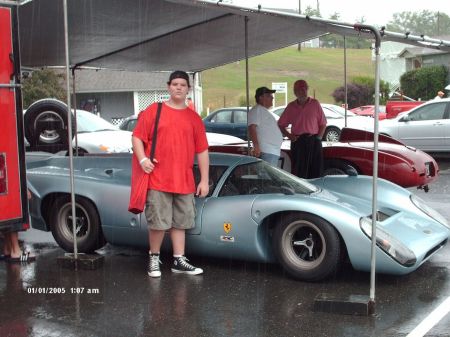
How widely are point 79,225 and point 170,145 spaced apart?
1.57 m

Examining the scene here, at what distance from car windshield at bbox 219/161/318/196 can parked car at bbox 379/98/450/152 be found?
9.40m

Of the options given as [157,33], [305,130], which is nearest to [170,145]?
[157,33]

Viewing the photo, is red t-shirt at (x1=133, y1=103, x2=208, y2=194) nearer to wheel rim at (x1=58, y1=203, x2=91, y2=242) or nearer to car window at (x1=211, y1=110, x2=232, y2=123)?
wheel rim at (x1=58, y1=203, x2=91, y2=242)

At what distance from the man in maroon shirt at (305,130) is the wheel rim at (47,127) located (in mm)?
4629

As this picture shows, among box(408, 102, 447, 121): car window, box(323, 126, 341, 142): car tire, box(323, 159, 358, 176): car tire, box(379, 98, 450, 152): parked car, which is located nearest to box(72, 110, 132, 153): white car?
box(323, 159, 358, 176): car tire

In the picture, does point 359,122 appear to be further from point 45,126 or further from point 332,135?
point 45,126

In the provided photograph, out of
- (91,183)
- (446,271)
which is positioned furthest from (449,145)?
(91,183)

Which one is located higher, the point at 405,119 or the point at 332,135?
the point at 405,119

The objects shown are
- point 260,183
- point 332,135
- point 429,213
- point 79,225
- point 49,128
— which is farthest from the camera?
point 332,135

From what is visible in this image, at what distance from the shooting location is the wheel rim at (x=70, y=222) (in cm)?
605

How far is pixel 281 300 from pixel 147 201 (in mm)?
1395

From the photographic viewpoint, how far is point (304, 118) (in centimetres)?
836

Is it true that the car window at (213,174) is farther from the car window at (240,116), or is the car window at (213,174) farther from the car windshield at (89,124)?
the car window at (240,116)

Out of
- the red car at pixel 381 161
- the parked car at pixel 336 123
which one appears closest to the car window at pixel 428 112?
the parked car at pixel 336 123
